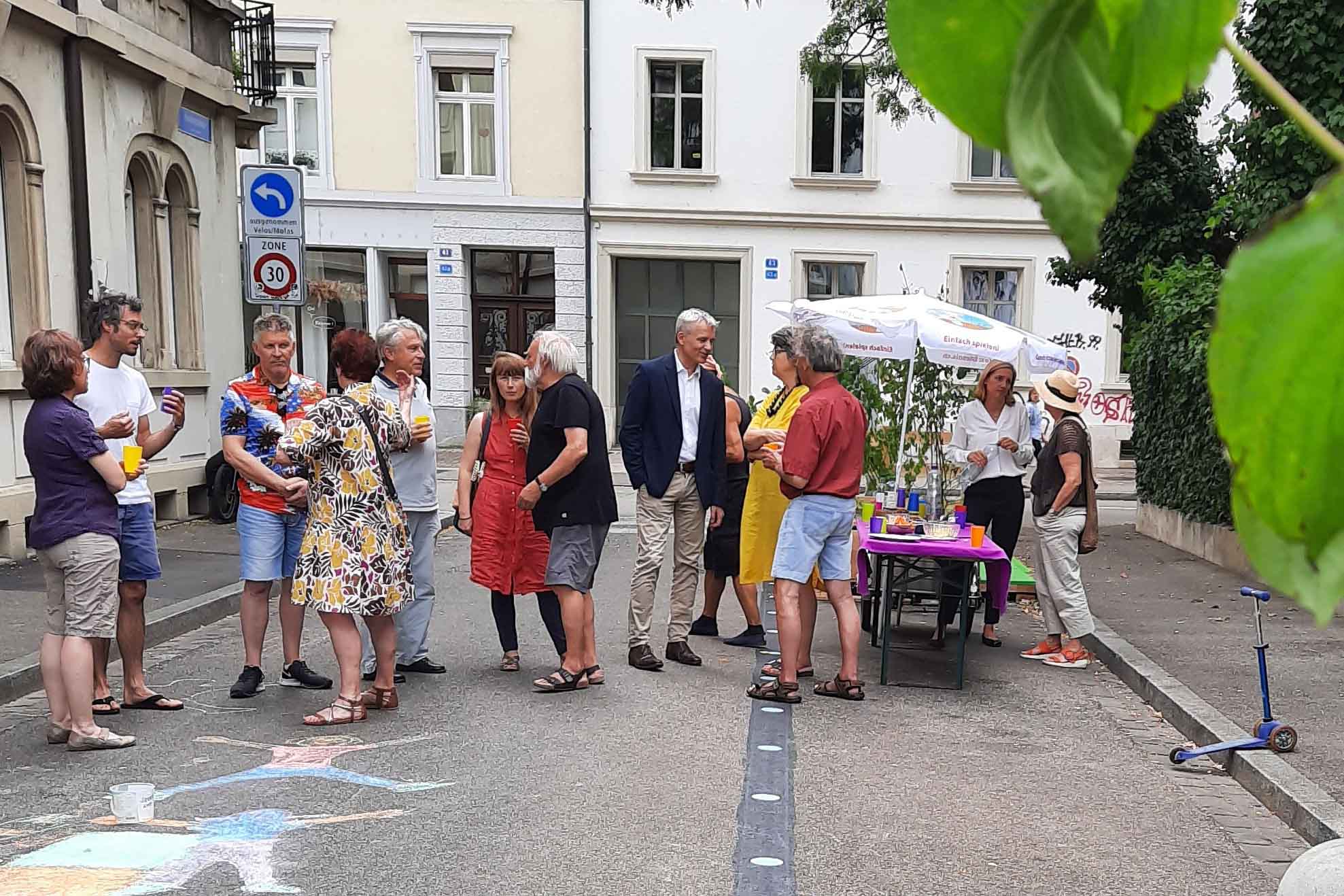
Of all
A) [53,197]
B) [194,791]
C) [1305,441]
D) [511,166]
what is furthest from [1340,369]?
[511,166]

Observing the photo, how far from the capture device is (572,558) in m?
6.09

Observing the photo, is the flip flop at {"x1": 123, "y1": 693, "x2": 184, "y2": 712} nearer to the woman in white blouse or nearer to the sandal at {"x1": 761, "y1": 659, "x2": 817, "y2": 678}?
the sandal at {"x1": 761, "y1": 659, "x2": 817, "y2": 678}

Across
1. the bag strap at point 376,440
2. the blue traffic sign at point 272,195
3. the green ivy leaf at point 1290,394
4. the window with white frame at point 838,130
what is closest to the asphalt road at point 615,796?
the bag strap at point 376,440

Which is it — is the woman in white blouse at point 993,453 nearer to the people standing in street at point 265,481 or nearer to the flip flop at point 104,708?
the people standing in street at point 265,481

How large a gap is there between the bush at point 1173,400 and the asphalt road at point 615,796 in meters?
4.63

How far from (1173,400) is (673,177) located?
11.4m

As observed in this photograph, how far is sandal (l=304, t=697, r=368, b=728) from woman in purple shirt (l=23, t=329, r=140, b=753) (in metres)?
0.79

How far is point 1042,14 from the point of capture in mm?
399

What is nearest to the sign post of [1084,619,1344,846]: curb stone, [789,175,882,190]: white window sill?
[1084,619,1344,846]: curb stone

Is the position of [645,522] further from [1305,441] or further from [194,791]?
[1305,441]

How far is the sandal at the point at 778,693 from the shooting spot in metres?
6.01

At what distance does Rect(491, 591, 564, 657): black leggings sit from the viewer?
21.5 feet

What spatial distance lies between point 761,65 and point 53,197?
1342 cm

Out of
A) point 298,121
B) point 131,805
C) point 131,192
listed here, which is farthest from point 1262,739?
point 298,121
